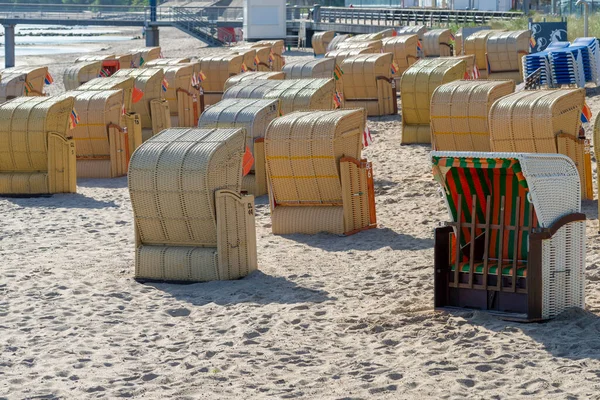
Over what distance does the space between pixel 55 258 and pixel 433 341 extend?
4.97 metres

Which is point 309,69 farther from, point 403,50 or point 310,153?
point 310,153

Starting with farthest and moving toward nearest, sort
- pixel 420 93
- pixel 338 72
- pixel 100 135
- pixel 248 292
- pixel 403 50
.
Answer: pixel 403 50, pixel 338 72, pixel 420 93, pixel 100 135, pixel 248 292

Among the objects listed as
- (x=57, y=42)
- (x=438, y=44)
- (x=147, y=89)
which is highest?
(x=57, y=42)

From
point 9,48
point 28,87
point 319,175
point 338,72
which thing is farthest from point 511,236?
point 9,48

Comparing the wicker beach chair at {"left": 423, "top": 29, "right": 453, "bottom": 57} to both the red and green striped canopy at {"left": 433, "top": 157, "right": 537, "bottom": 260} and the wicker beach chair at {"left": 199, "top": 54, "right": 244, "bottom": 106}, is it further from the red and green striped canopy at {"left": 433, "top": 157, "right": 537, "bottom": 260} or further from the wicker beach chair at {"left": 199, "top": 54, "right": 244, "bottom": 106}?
the red and green striped canopy at {"left": 433, "top": 157, "right": 537, "bottom": 260}

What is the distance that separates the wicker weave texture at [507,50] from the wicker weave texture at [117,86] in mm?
13346

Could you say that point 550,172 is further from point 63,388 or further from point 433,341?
point 63,388

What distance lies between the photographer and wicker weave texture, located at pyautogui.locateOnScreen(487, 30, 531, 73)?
95.8 ft

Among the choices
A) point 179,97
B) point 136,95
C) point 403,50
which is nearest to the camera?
point 136,95

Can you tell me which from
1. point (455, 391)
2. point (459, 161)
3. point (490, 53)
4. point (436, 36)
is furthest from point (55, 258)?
point (436, 36)

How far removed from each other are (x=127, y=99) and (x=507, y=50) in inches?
536

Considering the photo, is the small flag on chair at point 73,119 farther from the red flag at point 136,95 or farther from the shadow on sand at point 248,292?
the shadow on sand at point 248,292

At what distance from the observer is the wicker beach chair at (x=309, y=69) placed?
2403cm

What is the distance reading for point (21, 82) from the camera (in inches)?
938
